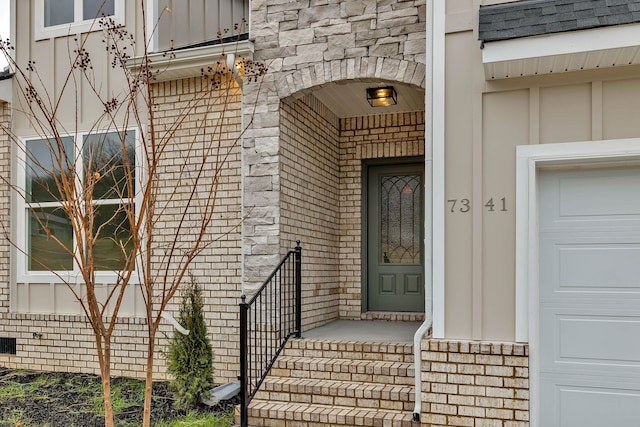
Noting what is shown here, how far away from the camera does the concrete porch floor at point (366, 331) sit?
17.1 feet

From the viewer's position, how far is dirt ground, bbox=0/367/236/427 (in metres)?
4.88

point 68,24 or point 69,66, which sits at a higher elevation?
point 68,24

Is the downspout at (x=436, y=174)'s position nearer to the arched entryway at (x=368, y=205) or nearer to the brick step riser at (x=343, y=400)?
the brick step riser at (x=343, y=400)

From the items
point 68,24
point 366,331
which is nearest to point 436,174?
point 366,331

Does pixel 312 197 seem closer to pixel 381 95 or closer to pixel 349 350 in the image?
pixel 381 95

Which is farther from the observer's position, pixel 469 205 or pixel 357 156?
pixel 357 156

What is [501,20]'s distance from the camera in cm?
373

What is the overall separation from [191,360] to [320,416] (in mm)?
1350

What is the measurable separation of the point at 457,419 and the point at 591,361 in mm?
1011

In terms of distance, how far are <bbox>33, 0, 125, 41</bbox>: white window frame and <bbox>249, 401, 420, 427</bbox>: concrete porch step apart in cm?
464

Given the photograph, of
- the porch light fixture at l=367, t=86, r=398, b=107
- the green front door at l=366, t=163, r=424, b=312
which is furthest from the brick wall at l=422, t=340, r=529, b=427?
the porch light fixture at l=367, t=86, r=398, b=107

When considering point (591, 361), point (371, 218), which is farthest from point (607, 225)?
point (371, 218)

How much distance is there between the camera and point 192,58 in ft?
18.8

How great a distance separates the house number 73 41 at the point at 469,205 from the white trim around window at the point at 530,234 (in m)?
0.10
